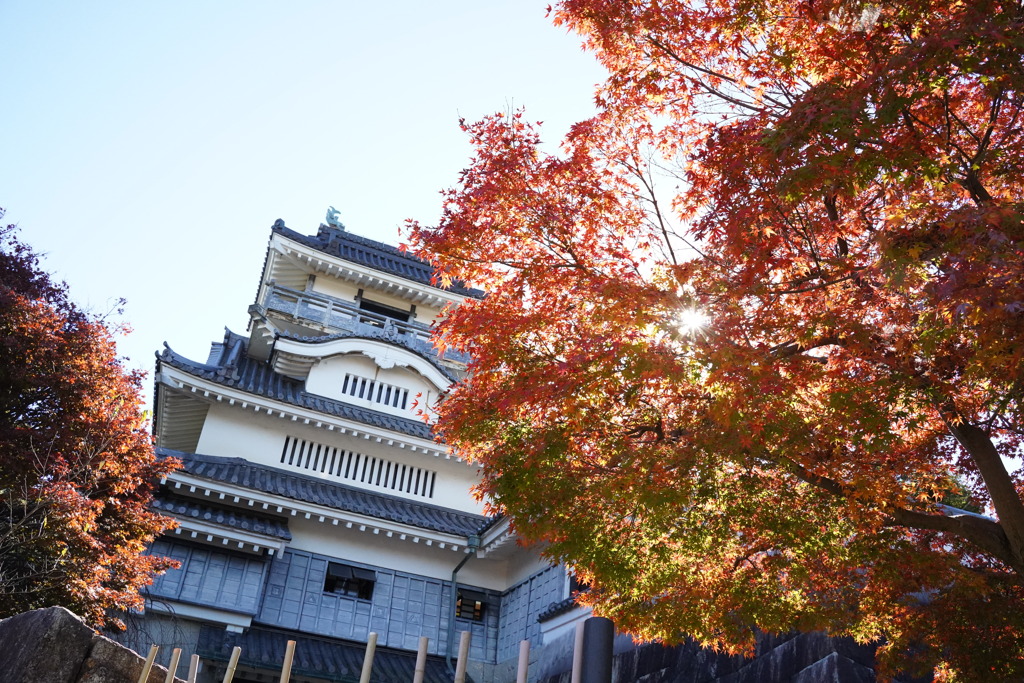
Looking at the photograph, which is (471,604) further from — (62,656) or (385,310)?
(62,656)

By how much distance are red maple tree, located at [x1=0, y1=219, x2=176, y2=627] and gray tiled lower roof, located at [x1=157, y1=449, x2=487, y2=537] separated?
13.2 feet

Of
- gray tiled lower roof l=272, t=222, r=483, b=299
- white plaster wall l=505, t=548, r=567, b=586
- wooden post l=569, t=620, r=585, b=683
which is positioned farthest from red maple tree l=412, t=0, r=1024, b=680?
gray tiled lower roof l=272, t=222, r=483, b=299

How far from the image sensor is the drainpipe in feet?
61.9

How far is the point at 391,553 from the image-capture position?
19859 mm

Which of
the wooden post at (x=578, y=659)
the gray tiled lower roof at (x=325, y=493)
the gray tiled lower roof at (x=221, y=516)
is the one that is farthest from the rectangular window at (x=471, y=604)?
the wooden post at (x=578, y=659)

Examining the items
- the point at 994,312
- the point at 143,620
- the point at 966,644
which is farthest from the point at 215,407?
the point at 994,312

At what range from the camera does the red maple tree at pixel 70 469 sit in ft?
36.7

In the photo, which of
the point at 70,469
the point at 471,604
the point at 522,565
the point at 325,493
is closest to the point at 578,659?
the point at 70,469

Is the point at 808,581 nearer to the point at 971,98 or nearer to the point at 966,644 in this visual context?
the point at 966,644

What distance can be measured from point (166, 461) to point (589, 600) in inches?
345

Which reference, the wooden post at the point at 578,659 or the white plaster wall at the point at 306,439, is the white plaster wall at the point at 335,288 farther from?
the wooden post at the point at 578,659

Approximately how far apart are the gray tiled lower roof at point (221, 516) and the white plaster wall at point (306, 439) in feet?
7.30

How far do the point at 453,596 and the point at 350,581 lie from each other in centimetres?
261

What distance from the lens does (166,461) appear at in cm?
1395
